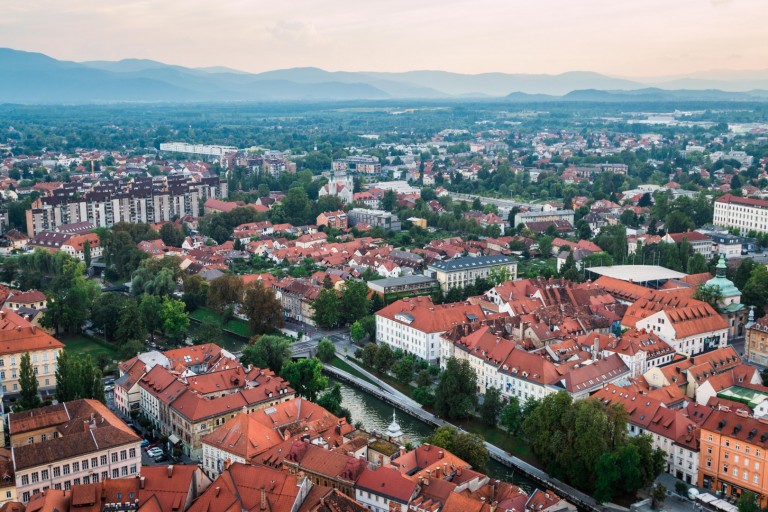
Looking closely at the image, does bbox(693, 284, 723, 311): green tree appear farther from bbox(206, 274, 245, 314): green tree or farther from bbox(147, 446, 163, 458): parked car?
bbox(147, 446, 163, 458): parked car

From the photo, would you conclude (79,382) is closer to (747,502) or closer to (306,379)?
(306,379)

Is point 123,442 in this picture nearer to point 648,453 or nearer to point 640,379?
point 648,453

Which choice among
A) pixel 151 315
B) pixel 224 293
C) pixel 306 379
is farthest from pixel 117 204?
pixel 306 379

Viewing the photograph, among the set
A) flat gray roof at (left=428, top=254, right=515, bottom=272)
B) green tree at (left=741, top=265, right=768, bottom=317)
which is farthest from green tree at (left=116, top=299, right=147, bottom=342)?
green tree at (left=741, top=265, right=768, bottom=317)

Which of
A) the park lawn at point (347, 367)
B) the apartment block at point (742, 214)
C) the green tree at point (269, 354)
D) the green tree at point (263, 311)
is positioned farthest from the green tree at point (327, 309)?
the apartment block at point (742, 214)

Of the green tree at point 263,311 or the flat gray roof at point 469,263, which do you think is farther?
the flat gray roof at point 469,263

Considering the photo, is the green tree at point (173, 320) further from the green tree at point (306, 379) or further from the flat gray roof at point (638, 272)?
the flat gray roof at point (638, 272)
